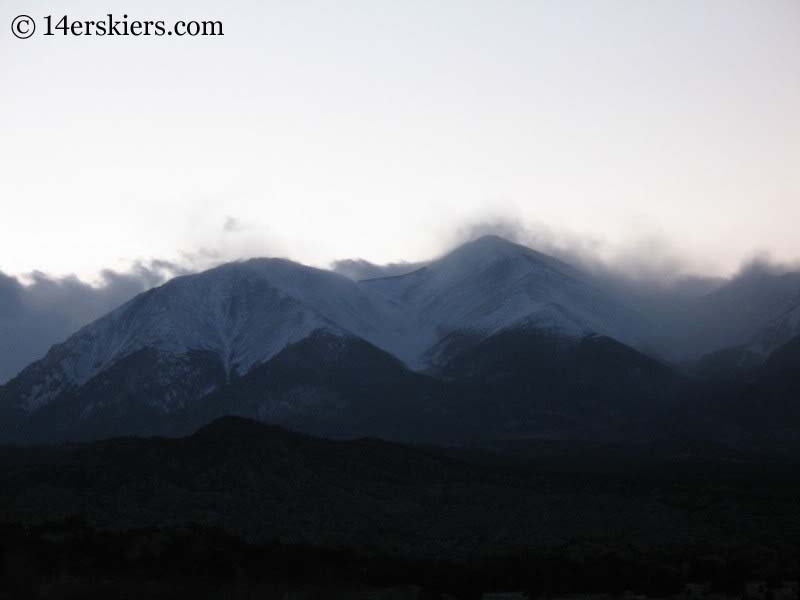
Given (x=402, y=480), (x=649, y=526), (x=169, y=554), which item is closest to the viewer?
(x=169, y=554)

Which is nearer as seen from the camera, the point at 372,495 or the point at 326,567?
the point at 326,567

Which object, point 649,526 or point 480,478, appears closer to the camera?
point 649,526

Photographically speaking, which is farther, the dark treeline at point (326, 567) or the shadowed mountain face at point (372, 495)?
the shadowed mountain face at point (372, 495)

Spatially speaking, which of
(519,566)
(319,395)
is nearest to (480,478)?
(519,566)

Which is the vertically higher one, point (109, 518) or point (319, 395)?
point (319, 395)

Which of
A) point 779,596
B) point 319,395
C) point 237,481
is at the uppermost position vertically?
point 319,395

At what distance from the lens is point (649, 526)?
286ft

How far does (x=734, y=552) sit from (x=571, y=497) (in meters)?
25.7

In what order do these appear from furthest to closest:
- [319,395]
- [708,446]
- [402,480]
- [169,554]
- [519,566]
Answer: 1. [319,395]
2. [708,446]
3. [402,480]
4. [519,566]
5. [169,554]

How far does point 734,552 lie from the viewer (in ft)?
237

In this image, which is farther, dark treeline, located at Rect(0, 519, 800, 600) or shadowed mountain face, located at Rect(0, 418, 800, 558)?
shadowed mountain face, located at Rect(0, 418, 800, 558)

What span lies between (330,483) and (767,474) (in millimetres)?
34714

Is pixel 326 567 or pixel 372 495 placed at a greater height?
pixel 372 495

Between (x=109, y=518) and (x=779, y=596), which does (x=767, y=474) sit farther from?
(x=779, y=596)
